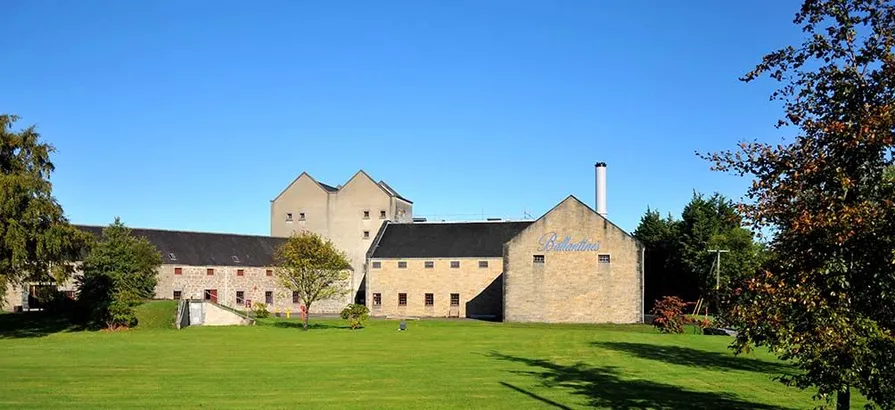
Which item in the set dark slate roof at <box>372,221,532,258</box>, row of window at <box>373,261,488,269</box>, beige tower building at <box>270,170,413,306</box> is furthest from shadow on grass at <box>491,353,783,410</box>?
beige tower building at <box>270,170,413,306</box>

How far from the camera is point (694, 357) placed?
26.5 metres

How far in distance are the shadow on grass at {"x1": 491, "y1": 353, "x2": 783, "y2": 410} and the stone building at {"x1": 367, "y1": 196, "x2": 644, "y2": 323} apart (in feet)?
98.2

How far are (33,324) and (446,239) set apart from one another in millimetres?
31213

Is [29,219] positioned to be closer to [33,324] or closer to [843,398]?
[33,324]

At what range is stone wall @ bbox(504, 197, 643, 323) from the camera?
2007 inches

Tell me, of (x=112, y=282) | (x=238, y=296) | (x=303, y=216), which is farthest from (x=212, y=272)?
(x=112, y=282)

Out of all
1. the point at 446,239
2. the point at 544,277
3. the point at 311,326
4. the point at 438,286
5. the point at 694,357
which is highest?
the point at 446,239

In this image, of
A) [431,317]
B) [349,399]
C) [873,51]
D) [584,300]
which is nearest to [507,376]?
[349,399]

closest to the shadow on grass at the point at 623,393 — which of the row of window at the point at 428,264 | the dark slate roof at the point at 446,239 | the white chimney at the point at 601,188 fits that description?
the row of window at the point at 428,264

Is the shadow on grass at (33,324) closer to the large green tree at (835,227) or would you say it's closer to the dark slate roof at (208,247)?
the dark slate roof at (208,247)

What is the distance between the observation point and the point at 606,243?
51656 millimetres

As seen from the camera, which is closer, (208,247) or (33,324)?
(33,324)

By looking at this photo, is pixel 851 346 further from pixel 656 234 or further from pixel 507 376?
pixel 656 234

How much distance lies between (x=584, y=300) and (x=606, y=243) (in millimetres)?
4299
